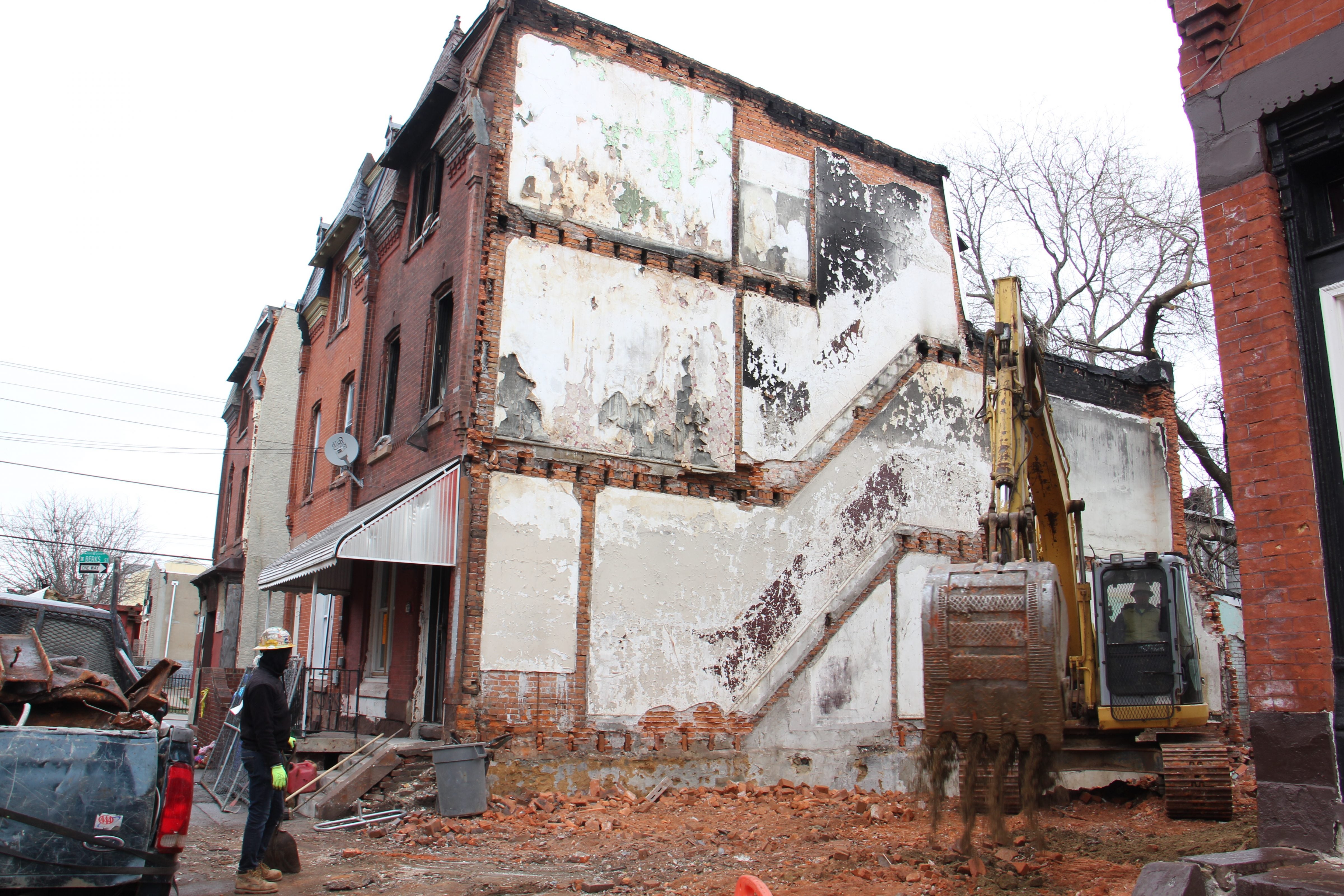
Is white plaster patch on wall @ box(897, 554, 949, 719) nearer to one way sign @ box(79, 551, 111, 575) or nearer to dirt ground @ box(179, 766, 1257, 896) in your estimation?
dirt ground @ box(179, 766, 1257, 896)

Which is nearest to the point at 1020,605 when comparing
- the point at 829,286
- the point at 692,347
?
the point at 692,347

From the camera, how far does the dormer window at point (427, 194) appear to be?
50.3 ft

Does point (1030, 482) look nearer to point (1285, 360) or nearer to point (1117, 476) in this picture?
point (1285, 360)

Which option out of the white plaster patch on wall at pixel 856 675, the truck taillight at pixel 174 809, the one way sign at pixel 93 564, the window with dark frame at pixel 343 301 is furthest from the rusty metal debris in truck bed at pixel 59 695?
the one way sign at pixel 93 564

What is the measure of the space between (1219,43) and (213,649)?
27.0 m

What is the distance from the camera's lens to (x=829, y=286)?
1609 cm

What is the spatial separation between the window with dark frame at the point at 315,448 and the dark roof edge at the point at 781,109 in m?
9.45

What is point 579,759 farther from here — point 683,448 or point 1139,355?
point 1139,355

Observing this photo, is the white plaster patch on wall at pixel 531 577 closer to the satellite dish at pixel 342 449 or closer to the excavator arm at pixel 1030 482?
the satellite dish at pixel 342 449

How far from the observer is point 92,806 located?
5.10 meters

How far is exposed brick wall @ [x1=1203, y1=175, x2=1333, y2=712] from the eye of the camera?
5535mm

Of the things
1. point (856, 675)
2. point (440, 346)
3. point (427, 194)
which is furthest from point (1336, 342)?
point (427, 194)

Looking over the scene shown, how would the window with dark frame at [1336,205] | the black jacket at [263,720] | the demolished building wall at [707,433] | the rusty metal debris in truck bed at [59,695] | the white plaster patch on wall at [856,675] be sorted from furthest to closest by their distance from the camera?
the white plaster patch on wall at [856,675] < the demolished building wall at [707,433] < the black jacket at [263,720] < the window with dark frame at [1336,205] < the rusty metal debris in truck bed at [59,695]

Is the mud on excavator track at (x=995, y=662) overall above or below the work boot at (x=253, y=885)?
above
